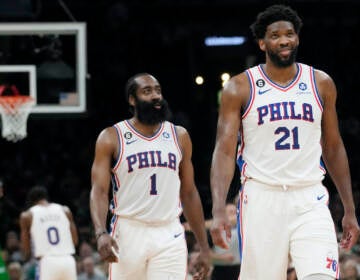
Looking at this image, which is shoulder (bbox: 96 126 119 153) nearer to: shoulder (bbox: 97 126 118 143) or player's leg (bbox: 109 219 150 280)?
shoulder (bbox: 97 126 118 143)

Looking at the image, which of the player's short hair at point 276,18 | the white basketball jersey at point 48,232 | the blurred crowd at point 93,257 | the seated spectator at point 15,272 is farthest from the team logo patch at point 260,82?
the seated spectator at point 15,272

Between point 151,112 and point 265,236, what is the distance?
7.00 ft

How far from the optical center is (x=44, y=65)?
46.0 feet

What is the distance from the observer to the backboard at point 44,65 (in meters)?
13.3

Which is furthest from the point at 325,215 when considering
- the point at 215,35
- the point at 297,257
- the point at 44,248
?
the point at 215,35

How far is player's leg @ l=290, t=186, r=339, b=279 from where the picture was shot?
5.96 m

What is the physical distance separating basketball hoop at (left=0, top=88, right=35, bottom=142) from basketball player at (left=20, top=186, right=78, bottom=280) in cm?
82

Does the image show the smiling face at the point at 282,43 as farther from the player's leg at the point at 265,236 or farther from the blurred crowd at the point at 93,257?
the blurred crowd at the point at 93,257

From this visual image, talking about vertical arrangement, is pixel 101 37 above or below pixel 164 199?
above

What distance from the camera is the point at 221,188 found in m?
6.20

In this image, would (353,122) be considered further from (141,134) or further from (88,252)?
(141,134)

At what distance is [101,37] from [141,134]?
553 inches

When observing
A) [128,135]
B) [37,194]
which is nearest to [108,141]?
[128,135]

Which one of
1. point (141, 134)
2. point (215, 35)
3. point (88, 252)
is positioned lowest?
point (88, 252)
